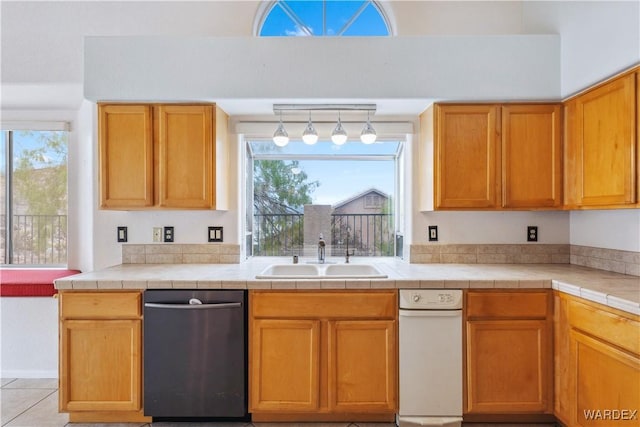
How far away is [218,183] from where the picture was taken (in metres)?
2.58

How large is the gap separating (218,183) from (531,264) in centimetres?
235

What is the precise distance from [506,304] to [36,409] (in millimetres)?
3027

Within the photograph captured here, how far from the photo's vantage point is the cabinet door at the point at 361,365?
2131mm

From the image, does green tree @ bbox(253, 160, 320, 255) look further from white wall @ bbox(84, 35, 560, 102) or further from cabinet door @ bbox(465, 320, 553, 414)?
cabinet door @ bbox(465, 320, 553, 414)

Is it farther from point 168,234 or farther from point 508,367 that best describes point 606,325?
point 168,234

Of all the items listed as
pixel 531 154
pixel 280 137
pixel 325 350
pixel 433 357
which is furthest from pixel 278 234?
pixel 531 154

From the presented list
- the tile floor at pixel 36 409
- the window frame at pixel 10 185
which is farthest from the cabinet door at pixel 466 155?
the window frame at pixel 10 185

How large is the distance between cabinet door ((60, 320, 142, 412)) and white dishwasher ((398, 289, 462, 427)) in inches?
61.7

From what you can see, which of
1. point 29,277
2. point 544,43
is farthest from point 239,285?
point 544,43

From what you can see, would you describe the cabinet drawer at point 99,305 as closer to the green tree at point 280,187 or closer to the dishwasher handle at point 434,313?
the green tree at point 280,187

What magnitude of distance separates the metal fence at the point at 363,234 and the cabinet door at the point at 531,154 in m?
0.95

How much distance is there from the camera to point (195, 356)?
2115 mm

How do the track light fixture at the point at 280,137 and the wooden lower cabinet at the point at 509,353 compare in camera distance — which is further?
the track light fixture at the point at 280,137

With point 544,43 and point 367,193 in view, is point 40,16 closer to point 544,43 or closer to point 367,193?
point 367,193
